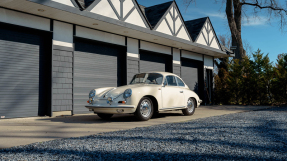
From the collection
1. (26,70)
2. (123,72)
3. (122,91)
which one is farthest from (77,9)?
(123,72)

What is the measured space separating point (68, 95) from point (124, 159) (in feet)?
21.2

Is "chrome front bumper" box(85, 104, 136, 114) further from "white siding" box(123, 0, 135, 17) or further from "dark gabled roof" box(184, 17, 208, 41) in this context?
"dark gabled roof" box(184, 17, 208, 41)

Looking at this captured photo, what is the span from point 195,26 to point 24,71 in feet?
36.8

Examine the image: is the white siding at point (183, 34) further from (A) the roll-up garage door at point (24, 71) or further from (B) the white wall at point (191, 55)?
(A) the roll-up garage door at point (24, 71)

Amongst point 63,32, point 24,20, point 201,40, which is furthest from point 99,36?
point 201,40

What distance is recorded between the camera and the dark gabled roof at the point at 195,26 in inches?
585

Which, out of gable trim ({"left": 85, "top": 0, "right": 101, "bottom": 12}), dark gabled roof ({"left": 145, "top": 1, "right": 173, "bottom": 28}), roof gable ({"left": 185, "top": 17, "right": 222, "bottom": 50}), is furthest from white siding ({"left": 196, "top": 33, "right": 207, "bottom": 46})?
gable trim ({"left": 85, "top": 0, "right": 101, "bottom": 12})

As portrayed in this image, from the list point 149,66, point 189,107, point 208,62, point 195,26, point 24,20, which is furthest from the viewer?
point 208,62

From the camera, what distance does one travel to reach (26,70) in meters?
7.91

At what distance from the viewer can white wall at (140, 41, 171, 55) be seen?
39.7ft

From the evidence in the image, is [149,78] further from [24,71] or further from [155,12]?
[155,12]

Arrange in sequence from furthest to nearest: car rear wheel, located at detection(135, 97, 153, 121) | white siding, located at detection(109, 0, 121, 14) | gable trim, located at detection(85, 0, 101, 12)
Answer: white siding, located at detection(109, 0, 121, 14) → gable trim, located at detection(85, 0, 101, 12) → car rear wheel, located at detection(135, 97, 153, 121)

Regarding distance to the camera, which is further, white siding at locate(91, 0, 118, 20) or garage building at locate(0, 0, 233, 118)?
white siding at locate(91, 0, 118, 20)

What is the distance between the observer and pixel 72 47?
900 cm
